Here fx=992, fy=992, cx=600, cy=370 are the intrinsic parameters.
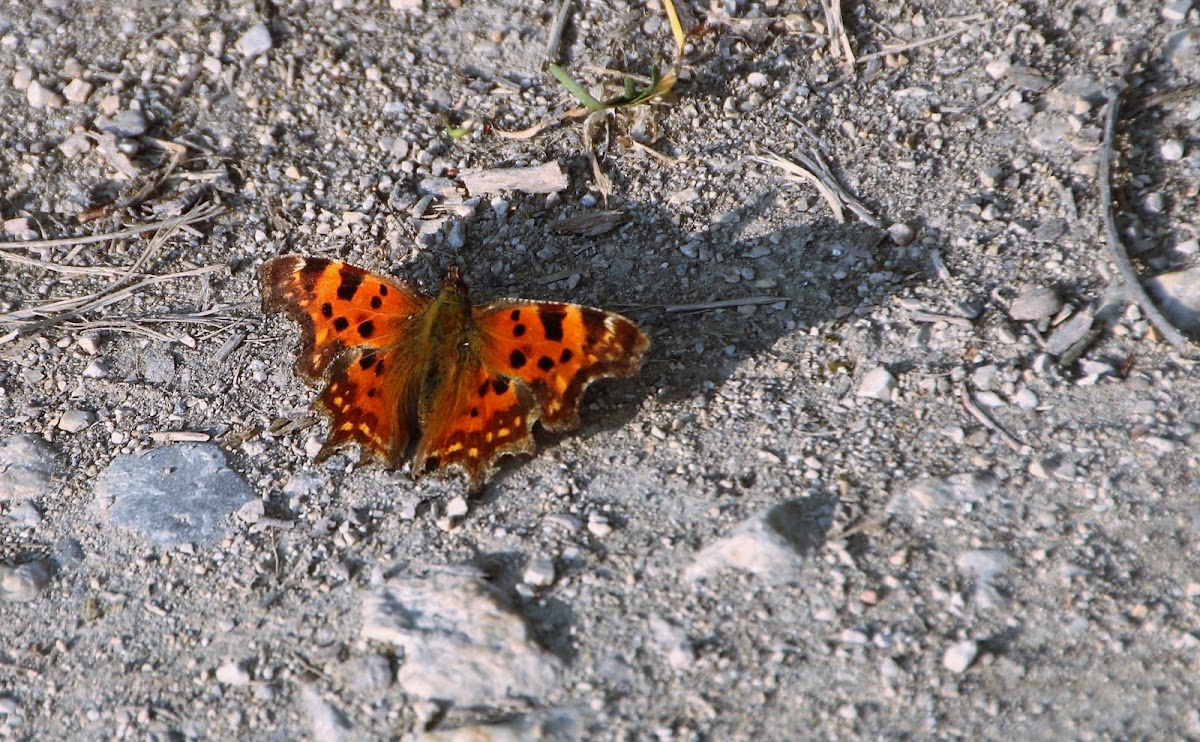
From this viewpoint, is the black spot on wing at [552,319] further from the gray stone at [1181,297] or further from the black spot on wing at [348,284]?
the gray stone at [1181,297]

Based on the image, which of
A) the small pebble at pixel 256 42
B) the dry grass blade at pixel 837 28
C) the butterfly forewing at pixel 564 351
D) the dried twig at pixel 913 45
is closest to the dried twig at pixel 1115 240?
the dried twig at pixel 913 45

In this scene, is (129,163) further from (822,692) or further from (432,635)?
(822,692)

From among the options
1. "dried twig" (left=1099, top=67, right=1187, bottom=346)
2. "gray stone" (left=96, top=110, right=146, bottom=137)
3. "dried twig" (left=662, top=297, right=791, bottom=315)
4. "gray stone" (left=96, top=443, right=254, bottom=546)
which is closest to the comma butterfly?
"gray stone" (left=96, top=443, right=254, bottom=546)

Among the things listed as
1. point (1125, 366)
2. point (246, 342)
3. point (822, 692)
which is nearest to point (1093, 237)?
point (1125, 366)

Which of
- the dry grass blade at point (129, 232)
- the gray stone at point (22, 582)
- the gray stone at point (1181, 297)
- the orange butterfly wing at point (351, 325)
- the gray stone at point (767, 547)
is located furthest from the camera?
the dry grass blade at point (129, 232)

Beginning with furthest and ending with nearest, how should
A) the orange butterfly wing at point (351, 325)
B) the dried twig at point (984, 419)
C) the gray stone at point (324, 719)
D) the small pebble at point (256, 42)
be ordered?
the small pebble at point (256, 42) < the orange butterfly wing at point (351, 325) < the dried twig at point (984, 419) < the gray stone at point (324, 719)

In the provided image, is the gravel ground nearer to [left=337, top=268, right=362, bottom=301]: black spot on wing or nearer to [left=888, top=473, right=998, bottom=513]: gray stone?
[left=888, top=473, right=998, bottom=513]: gray stone
